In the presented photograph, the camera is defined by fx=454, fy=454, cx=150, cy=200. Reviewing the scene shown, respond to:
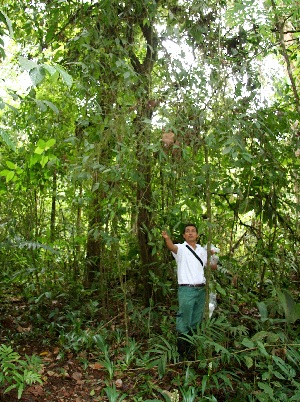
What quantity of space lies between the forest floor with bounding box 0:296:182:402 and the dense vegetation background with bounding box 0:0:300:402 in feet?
0.11

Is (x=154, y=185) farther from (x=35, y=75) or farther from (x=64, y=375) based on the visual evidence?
(x=35, y=75)

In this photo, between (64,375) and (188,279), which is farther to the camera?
(188,279)

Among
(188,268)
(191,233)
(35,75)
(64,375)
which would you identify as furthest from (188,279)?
(35,75)

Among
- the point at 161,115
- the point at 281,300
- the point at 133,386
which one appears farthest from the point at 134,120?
the point at 133,386

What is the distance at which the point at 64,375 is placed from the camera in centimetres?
461

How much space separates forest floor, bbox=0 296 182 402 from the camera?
4246mm

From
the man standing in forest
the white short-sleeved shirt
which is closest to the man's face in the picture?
the man standing in forest

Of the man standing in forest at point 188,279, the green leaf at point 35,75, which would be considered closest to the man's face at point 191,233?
the man standing in forest at point 188,279

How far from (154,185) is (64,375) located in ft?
7.83

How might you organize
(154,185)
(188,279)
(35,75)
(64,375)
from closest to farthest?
(35,75), (64,375), (188,279), (154,185)

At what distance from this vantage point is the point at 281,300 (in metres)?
4.38

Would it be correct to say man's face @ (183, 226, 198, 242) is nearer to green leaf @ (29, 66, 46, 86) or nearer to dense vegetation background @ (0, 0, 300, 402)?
dense vegetation background @ (0, 0, 300, 402)

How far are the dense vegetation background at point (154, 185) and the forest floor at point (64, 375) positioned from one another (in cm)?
3

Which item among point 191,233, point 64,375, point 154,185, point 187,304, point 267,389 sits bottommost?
point 64,375
